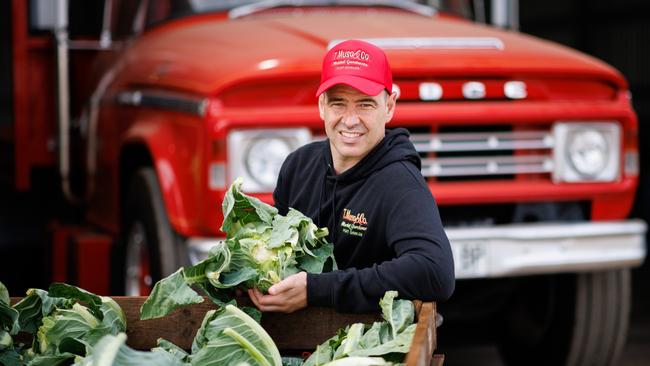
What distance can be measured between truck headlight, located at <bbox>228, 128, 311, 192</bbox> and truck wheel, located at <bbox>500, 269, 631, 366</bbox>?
173 centimetres

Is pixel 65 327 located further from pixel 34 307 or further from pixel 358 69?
pixel 358 69

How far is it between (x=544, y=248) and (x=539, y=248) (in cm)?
3

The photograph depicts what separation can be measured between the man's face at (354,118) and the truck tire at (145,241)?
2.43 metres

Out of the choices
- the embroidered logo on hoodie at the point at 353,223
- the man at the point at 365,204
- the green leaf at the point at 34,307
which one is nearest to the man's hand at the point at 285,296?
the man at the point at 365,204

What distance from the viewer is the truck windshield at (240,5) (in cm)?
662

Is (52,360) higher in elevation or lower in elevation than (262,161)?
lower

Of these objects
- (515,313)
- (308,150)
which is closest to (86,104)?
(515,313)

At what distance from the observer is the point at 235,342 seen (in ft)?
9.13

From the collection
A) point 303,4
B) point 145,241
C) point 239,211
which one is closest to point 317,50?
point 303,4

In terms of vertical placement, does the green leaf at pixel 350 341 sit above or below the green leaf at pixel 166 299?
below

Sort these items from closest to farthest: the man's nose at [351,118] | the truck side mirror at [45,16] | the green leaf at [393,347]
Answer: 1. the green leaf at [393,347]
2. the man's nose at [351,118]
3. the truck side mirror at [45,16]

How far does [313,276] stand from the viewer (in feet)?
10.0

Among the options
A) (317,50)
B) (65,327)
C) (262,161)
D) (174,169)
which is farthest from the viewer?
(174,169)

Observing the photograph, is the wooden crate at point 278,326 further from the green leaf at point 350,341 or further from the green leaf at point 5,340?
the green leaf at point 5,340
